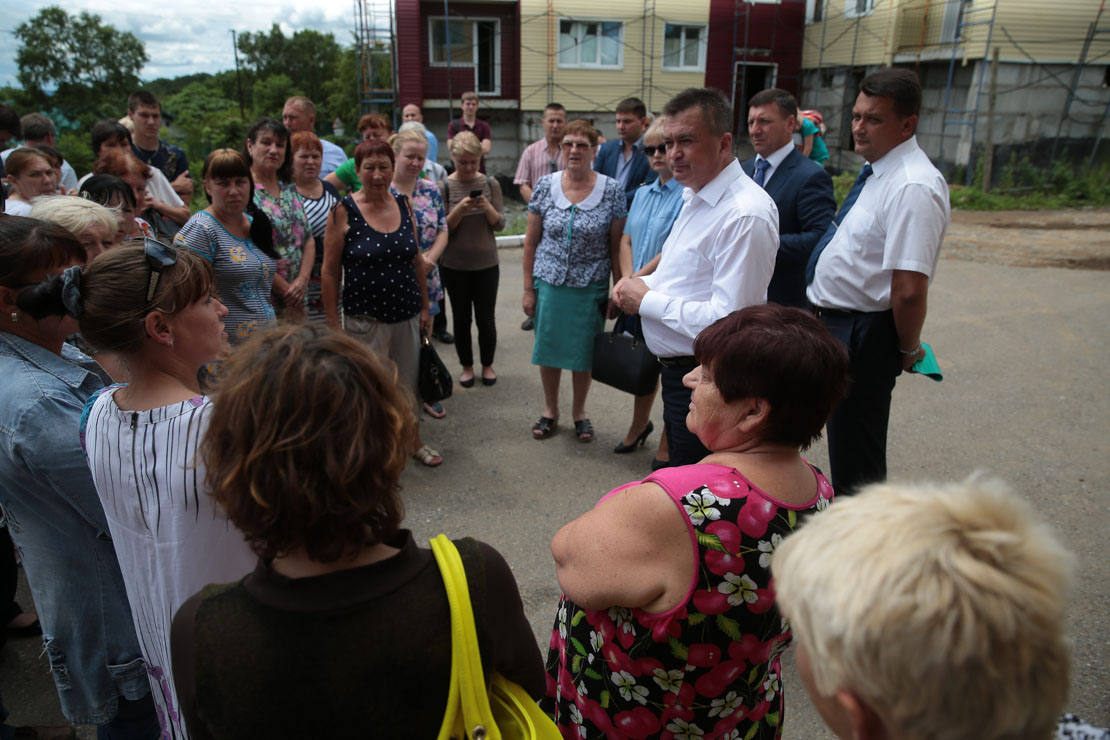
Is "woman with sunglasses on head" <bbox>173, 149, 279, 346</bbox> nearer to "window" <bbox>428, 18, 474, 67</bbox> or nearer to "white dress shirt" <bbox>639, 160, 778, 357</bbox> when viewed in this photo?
"white dress shirt" <bbox>639, 160, 778, 357</bbox>

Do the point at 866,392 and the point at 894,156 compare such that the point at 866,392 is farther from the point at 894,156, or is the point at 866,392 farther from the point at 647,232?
the point at 647,232

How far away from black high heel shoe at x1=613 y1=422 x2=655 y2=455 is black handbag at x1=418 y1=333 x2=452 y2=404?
1130 millimetres

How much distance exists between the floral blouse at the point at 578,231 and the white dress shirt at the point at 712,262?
4.59ft

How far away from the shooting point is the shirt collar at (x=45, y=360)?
6.01 feet

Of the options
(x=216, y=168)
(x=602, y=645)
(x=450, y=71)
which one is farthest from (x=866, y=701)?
(x=450, y=71)

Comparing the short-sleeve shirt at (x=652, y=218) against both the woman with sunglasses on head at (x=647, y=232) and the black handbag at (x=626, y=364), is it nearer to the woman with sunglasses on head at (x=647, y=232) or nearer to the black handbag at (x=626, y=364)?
the woman with sunglasses on head at (x=647, y=232)

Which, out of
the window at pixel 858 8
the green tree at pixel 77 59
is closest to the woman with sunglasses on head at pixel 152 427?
the window at pixel 858 8

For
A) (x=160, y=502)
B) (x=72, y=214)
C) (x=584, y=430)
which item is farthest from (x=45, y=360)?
(x=584, y=430)

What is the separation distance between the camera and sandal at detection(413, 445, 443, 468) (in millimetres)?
4293

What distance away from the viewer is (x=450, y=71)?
20641 millimetres

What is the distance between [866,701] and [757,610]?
0.67m

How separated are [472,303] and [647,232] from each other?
1896 mm

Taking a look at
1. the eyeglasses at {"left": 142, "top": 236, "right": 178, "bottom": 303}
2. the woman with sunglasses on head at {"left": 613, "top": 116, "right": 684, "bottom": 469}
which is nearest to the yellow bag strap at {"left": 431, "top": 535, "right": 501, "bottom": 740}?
the eyeglasses at {"left": 142, "top": 236, "right": 178, "bottom": 303}

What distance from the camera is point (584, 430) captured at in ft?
15.3
